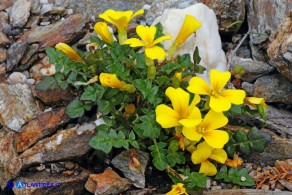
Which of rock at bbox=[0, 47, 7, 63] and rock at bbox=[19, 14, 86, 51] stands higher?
rock at bbox=[19, 14, 86, 51]

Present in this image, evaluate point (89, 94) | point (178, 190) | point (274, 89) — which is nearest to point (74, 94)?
point (89, 94)

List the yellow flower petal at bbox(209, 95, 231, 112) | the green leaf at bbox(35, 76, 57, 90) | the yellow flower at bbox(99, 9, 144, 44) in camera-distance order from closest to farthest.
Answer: the yellow flower petal at bbox(209, 95, 231, 112)
the yellow flower at bbox(99, 9, 144, 44)
the green leaf at bbox(35, 76, 57, 90)

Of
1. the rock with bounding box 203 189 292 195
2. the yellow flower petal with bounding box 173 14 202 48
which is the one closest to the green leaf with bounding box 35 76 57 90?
the yellow flower petal with bounding box 173 14 202 48

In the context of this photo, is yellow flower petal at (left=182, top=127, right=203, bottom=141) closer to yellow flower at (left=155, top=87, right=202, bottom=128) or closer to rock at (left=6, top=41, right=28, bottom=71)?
yellow flower at (left=155, top=87, right=202, bottom=128)

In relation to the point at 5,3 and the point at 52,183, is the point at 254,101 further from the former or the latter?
the point at 5,3

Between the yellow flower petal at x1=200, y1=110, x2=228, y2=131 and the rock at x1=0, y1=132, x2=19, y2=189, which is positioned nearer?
the yellow flower petal at x1=200, y1=110, x2=228, y2=131
